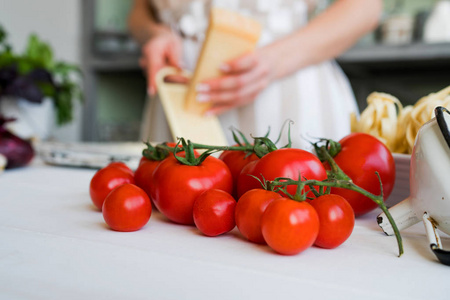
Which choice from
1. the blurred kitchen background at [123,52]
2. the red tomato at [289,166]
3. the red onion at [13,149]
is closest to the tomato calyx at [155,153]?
the red tomato at [289,166]

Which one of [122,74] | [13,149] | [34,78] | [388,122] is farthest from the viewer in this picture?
[122,74]

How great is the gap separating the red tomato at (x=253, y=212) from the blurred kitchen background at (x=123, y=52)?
5.21 feet

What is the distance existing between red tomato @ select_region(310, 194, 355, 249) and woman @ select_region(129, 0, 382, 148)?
2.17ft

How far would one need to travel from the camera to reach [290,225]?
10.7 inches

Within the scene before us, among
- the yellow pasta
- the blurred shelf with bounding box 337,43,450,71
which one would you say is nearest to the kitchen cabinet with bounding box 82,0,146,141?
the blurred shelf with bounding box 337,43,450,71

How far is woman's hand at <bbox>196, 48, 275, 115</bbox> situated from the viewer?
0.91m

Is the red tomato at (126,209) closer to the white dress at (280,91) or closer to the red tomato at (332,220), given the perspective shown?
the red tomato at (332,220)

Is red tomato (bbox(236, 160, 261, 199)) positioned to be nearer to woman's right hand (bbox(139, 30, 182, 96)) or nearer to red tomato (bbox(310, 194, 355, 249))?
red tomato (bbox(310, 194, 355, 249))

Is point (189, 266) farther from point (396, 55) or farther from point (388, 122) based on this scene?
point (396, 55)

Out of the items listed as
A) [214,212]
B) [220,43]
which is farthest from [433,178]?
[220,43]

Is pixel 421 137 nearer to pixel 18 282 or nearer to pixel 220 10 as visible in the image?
pixel 18 282

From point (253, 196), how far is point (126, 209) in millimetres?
106

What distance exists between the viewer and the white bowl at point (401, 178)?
1.49 ft

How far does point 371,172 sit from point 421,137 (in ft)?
0.28
